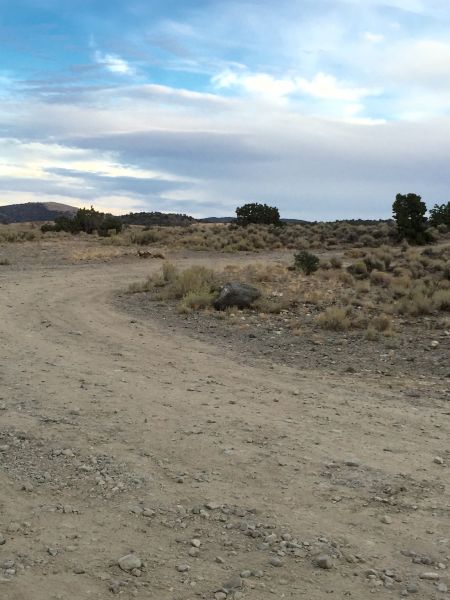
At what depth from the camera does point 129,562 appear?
4.16 meters

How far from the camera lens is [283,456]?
620 cm

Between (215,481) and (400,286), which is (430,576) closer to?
(215,481)

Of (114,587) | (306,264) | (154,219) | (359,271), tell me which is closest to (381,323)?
(306,264)

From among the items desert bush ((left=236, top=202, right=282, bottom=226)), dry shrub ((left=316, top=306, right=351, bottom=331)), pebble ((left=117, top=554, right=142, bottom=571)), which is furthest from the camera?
desert bush ((left=236, top=202, right=282, bottom=226))

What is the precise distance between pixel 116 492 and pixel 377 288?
635 inches

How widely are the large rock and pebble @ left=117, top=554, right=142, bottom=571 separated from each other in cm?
1194

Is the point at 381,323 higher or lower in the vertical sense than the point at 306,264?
lower

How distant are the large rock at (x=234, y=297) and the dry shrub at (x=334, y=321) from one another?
233cm

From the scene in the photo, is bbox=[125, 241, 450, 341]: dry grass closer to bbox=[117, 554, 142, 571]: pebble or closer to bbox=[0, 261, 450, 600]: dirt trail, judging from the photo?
bbox=[0, 261, 450, 600]: dirt trail

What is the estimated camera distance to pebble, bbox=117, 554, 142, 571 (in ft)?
13.5

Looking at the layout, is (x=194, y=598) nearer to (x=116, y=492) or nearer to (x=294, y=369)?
(x=116, y=492)

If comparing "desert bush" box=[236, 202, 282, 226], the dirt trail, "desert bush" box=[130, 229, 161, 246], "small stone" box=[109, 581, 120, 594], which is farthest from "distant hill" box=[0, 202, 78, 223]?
"small stone" box=[109, 581, 120, 594]

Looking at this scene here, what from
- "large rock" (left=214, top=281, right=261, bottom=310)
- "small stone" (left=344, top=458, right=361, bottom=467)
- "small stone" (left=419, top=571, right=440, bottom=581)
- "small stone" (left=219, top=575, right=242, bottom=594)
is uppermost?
"large rock" (left=214, top=281, right=261, bottom=310)

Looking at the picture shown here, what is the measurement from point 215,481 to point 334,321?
9098mm
